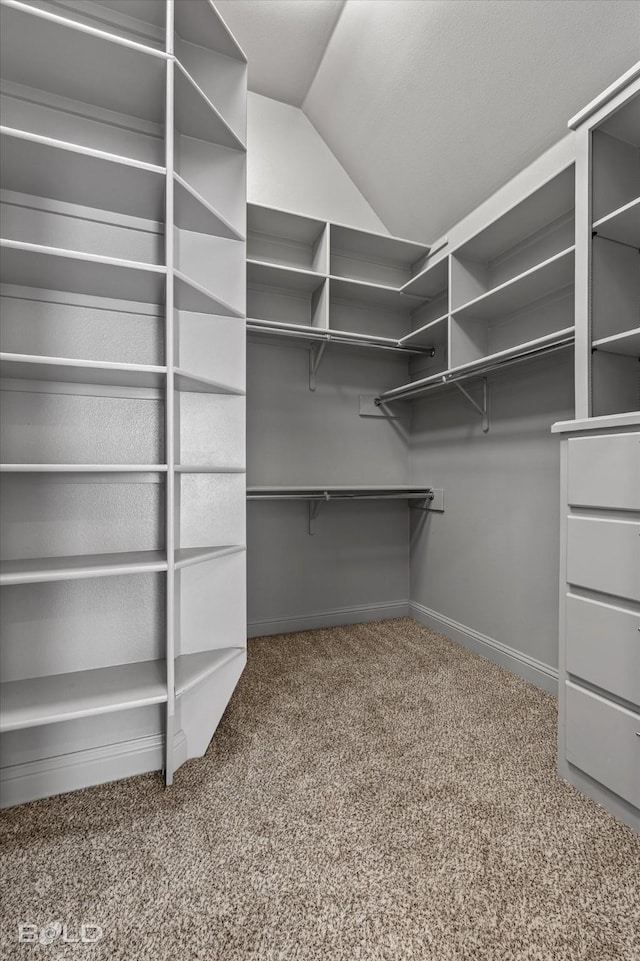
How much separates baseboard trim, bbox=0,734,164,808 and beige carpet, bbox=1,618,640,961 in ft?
0.12

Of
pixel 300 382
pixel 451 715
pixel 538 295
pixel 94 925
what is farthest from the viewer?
pixel 300 382

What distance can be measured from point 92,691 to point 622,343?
2.00 metres

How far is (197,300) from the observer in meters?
1.57

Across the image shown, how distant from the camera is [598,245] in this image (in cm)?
149

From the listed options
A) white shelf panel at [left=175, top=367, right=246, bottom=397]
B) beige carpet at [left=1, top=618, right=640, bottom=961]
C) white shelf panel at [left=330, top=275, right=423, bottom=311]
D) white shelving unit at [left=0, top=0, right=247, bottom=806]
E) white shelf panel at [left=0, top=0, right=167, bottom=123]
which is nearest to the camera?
beige carpet at [left=1, top=618, right=640, bottom=961]

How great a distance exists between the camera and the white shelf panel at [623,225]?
1.38 m

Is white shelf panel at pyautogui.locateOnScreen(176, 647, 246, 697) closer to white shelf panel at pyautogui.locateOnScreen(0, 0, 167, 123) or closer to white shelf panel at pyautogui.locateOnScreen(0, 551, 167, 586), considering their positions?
white shelf panel at pyautogui.locateOnScreen(0, 551, 167, 586)

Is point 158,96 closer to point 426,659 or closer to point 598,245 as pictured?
point 598,245

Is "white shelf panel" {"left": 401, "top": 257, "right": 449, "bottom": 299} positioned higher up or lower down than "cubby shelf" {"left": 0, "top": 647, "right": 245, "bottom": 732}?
higher up

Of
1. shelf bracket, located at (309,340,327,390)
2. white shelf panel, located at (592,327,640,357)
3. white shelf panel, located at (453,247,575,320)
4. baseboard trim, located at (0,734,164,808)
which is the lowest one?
baseboard trim, located at (0,734,164,808)

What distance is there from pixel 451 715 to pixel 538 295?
6.19 feet

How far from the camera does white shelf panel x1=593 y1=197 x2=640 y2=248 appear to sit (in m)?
1.38

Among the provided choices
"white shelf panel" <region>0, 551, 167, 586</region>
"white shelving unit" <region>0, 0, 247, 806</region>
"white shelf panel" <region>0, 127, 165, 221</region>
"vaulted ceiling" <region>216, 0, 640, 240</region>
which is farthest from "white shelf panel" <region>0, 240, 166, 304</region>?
"vaulted ceiling" <region>216, 0, 640, 240</region>

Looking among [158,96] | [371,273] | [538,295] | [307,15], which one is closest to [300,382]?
[371,273]
